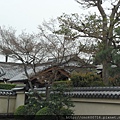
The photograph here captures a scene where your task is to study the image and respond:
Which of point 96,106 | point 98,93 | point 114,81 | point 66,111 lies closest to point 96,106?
point 96,106

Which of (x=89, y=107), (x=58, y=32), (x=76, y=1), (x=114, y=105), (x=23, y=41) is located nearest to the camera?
(x=114, y=105)

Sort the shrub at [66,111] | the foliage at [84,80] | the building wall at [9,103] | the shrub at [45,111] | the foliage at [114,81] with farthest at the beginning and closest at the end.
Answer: the foliage at [114,81] → the building wall at [9,103] → the foliage at [84,80] → the shrub at [66,111] → the shrub at [45,111]

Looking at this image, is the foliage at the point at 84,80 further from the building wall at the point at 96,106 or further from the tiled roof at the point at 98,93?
the building wall at the point at 96,106

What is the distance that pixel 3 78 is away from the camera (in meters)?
31.5

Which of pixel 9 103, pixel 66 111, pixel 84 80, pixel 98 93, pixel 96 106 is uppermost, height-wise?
pixel 84 80

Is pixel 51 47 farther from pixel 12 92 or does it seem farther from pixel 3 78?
pixel 3 78

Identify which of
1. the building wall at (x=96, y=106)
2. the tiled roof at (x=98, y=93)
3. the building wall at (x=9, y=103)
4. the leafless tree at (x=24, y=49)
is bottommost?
the building wall at (x=9, y=103)

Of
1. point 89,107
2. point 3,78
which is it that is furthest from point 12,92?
point 3,78

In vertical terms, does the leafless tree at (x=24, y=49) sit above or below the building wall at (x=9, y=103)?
above

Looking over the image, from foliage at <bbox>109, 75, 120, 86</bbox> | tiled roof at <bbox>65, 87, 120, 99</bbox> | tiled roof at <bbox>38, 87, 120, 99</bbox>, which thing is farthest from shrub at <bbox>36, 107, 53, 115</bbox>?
foliage at <bbox>109, 75, 120, 86</bbox>

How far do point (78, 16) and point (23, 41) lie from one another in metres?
3.58

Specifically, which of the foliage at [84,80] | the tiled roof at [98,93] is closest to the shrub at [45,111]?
the tiled roof at [98,93]

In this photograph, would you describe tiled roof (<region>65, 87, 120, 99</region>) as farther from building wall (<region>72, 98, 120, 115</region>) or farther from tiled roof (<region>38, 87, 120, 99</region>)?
building wall (<region>72, 98, 120, 115</region>)

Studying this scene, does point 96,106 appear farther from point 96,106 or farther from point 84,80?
point 84,80
